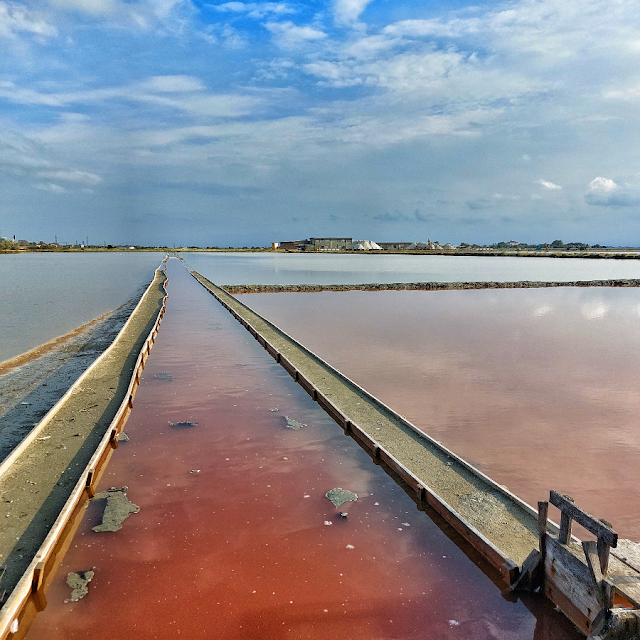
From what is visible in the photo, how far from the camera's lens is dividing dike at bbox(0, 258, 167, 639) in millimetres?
3641

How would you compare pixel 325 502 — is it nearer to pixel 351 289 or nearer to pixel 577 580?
pixel 577 580

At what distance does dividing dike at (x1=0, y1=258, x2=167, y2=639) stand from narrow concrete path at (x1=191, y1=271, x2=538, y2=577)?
3.30 meters

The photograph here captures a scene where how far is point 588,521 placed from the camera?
10.3ft

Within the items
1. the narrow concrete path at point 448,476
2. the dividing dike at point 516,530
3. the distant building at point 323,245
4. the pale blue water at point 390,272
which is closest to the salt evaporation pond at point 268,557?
the dividing dike at point 516,530

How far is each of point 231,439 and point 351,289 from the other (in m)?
26.6

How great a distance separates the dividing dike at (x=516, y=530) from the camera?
10.1 ft

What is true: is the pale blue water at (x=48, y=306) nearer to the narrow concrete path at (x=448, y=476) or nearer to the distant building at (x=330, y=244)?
the narrow concrete path at (x=448, y=476)

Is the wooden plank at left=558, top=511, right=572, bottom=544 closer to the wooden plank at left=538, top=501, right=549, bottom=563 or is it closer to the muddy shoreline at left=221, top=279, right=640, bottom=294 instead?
the wooden plank at left=538, top=501, right=549, bottom=563

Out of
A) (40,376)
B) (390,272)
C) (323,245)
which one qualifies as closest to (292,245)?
(323,245)

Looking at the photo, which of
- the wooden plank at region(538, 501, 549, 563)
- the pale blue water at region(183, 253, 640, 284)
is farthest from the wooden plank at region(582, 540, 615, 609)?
the pale blue water at region(183, 253, 640, 284)

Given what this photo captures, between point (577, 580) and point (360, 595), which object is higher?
point (577, 580)

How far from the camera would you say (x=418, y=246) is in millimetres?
158125

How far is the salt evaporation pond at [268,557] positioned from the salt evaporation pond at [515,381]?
188cm

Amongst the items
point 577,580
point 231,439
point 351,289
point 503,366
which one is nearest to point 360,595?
point 577,580
